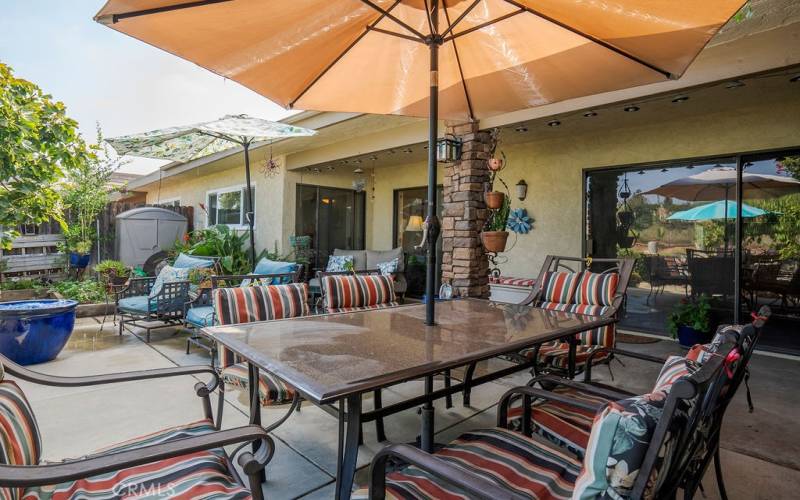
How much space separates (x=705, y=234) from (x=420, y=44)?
192 inches

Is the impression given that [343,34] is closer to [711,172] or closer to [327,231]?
[711,172]

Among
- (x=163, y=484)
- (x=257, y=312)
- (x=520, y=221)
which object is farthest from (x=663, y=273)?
(x=163, y=484)

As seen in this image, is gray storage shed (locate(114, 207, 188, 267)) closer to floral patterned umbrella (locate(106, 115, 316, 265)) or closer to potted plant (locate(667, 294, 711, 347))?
floral patterned umbrella (locate(106, 115, 316, 265))

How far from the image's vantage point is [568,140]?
256 inches

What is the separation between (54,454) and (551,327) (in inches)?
116

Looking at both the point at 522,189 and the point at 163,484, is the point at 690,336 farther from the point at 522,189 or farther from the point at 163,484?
Answer: the point at 163,484

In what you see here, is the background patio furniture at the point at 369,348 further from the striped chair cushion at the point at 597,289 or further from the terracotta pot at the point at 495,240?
the terracotta pot at the point at 495,240

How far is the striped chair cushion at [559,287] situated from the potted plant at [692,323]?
255cm

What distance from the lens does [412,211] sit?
8922mm

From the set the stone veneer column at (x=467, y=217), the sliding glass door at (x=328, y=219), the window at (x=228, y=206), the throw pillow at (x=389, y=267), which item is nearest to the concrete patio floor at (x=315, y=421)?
the stone veneer column at (x=467, y=217)

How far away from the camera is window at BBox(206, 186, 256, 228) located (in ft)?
31.3

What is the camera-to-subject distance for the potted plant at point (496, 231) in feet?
15.4

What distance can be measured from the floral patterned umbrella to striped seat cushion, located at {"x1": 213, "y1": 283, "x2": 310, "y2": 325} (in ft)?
8.27

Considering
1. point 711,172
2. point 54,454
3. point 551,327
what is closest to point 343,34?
point 551,327
